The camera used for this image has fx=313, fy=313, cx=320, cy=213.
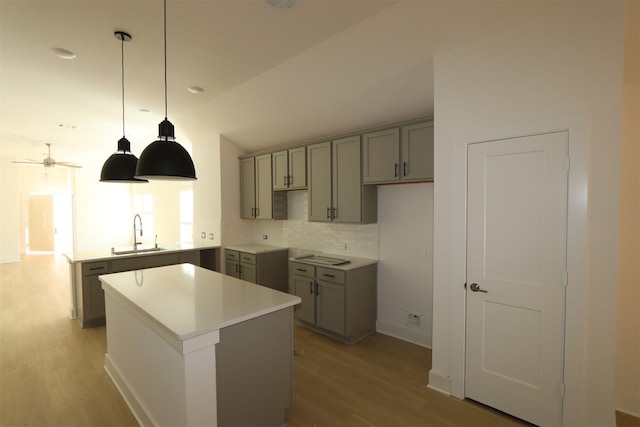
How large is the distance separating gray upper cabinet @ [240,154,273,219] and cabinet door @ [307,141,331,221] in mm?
873

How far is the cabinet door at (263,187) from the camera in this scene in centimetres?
481

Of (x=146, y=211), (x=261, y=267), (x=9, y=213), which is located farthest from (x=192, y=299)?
(x=9, y=213)

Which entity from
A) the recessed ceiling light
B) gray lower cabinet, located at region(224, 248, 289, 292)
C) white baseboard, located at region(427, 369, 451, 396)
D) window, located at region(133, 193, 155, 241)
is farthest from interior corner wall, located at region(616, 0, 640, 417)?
window, located at region(133, 193, 155, 241)

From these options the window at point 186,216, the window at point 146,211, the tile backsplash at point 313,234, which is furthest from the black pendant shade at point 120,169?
the window at point 146,211

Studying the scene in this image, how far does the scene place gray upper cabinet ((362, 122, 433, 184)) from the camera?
305cm

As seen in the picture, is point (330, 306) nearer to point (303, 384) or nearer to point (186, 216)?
point (303, 384)

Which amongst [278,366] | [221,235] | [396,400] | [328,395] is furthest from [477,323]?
[221,235]

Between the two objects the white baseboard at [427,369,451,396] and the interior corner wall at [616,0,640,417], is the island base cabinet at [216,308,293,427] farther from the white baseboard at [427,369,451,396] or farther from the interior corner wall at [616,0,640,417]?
the interior corner wall at [616,0,640,417]

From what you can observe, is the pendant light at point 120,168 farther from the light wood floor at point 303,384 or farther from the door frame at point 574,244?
the door frame at point 574,244

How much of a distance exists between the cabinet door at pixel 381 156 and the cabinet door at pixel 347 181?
11cm

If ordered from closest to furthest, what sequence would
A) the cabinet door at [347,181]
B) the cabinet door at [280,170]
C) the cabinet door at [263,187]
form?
the cabinet door at [347,181], the cabinet door at [280,170], the cabinet door at [263,187]

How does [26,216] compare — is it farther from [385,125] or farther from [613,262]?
[613,262]

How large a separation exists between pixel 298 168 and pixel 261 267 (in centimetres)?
154

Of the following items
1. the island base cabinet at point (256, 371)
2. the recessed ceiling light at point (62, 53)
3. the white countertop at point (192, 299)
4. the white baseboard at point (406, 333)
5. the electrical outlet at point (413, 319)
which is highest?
the recessed ceiling light at point (62, 53)
